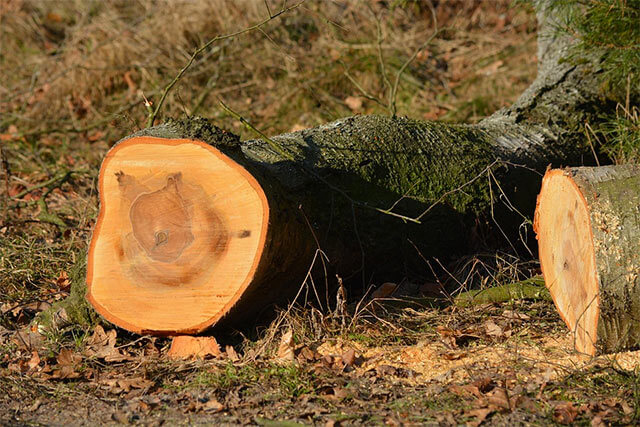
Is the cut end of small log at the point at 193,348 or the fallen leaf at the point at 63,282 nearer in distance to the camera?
the cut end of small log at the point at 193,348

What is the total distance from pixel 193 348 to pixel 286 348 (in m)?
0.39

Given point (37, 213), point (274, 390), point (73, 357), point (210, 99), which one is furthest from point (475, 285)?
point (210, 99)

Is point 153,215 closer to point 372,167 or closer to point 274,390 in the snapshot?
point 274,390

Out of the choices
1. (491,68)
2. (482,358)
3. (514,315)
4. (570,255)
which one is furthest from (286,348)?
(491,68)

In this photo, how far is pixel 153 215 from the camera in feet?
9.72

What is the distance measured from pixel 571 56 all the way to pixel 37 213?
3576mm

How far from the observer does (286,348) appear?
118 inches

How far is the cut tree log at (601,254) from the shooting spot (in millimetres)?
2684

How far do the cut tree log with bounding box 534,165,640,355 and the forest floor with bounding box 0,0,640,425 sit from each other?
0.12 meters

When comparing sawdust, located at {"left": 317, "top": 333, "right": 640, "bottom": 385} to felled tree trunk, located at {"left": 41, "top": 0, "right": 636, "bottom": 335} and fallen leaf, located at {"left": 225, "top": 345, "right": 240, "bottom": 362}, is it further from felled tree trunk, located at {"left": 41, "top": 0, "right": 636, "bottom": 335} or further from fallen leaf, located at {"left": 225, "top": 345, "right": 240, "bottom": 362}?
felled tree trunk, located at {"left": 41, "top": 0, "right": 636, "bottom": 335}

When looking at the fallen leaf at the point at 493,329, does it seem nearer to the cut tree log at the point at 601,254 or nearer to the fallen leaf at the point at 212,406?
the cut tree log at the point at 601,254

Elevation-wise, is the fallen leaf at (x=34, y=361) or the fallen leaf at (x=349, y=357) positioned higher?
the fallen leaf at (x=34, y=361)

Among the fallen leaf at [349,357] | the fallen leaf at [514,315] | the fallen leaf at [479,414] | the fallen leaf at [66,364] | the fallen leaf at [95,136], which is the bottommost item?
Result: the fallen leaf at [514,315]

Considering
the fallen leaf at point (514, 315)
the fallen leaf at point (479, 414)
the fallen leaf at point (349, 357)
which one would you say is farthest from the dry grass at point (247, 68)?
the fallen leaf at point (479, 414)
